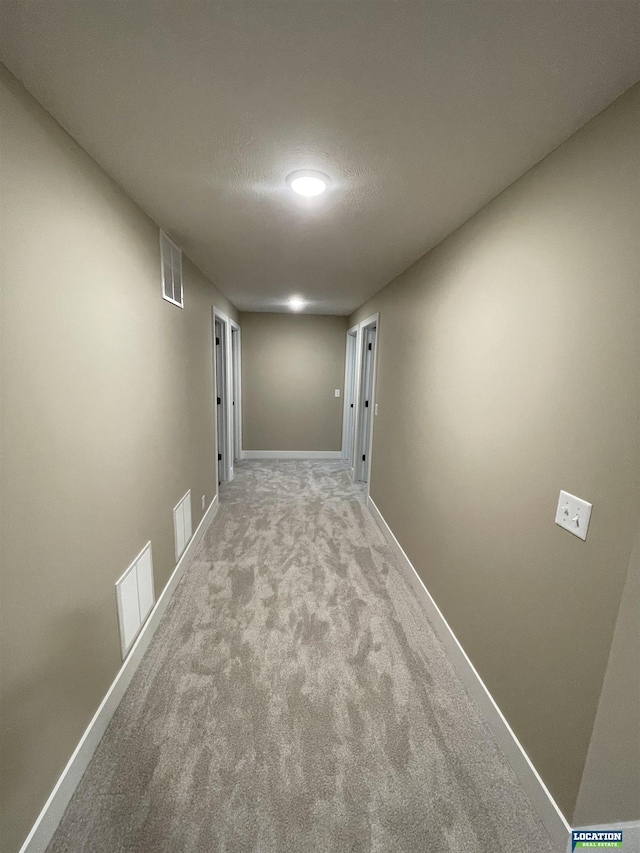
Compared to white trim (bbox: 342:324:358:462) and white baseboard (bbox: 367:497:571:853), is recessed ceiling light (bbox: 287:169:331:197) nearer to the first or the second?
white baseboard (bbox: 367:497:571:853)

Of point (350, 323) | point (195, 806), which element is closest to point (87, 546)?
point (195, 806)

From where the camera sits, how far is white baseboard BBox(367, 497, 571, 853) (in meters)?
1.15

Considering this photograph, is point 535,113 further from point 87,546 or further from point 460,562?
point 87,546

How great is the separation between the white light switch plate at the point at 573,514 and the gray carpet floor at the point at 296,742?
3.54 ft

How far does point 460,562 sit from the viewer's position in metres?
1.81

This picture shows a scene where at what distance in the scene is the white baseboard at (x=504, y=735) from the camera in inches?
45.4

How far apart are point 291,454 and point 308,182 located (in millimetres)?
4639

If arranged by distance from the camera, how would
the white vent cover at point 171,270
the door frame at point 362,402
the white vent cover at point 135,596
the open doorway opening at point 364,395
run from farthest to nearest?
the open doorway opening at point 364,395 < the door frame at point 362,402 < the white vent cover at point 171,270 < the white vent cover at point 135,596

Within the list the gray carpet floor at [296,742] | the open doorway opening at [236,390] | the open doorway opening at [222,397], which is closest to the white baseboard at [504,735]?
the gray carpet floor at [296,742]

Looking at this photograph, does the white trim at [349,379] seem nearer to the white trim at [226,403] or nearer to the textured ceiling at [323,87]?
the white trim at [226,403]

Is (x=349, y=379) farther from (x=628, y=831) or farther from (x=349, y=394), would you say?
(x=628, y=831)

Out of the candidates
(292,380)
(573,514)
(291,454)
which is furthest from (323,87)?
(291,454)

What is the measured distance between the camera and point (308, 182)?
4.65 ft

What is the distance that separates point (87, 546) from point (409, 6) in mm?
1875
